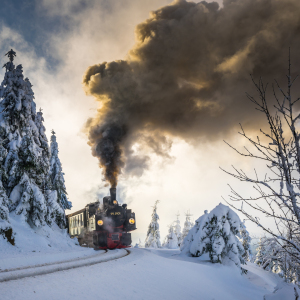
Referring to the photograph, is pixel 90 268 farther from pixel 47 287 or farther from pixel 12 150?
pixel 12 150

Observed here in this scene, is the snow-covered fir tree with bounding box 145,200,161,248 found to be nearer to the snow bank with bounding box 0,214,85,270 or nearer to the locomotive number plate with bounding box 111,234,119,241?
the snow bank with bounding box 0,214,85,270

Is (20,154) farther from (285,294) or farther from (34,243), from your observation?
(285,294)

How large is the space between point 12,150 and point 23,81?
20.2 ft

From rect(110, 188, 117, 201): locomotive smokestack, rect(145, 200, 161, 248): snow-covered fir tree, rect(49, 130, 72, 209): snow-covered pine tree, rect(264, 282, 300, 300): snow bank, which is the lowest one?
rect(145, 200, 161, 248): snow-covered fir tree

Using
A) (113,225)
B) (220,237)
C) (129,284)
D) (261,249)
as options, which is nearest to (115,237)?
(113,225)

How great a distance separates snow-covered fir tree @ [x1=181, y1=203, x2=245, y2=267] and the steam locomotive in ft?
21.8

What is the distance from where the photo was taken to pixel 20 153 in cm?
1800

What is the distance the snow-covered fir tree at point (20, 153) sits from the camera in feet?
57.2

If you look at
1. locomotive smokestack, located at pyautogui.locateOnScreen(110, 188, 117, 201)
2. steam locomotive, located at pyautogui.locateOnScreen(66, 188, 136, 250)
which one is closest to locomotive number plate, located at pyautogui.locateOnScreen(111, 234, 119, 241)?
steam locomotive, located at pyautogui.locateOnScreen(66, 188, 136, 250)

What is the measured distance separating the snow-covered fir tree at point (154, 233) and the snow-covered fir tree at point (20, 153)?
20080 mm

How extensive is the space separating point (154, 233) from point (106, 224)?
1899cm

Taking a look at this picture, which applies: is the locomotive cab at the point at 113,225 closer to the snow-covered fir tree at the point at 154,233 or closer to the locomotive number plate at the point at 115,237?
the locomotive number plate at the point at 115,237

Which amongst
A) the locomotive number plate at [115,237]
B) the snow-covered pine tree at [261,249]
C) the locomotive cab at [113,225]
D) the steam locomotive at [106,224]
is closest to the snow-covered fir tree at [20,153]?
the steam locomotive at [106,224]

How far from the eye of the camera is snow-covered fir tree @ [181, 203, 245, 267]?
47.3ft
